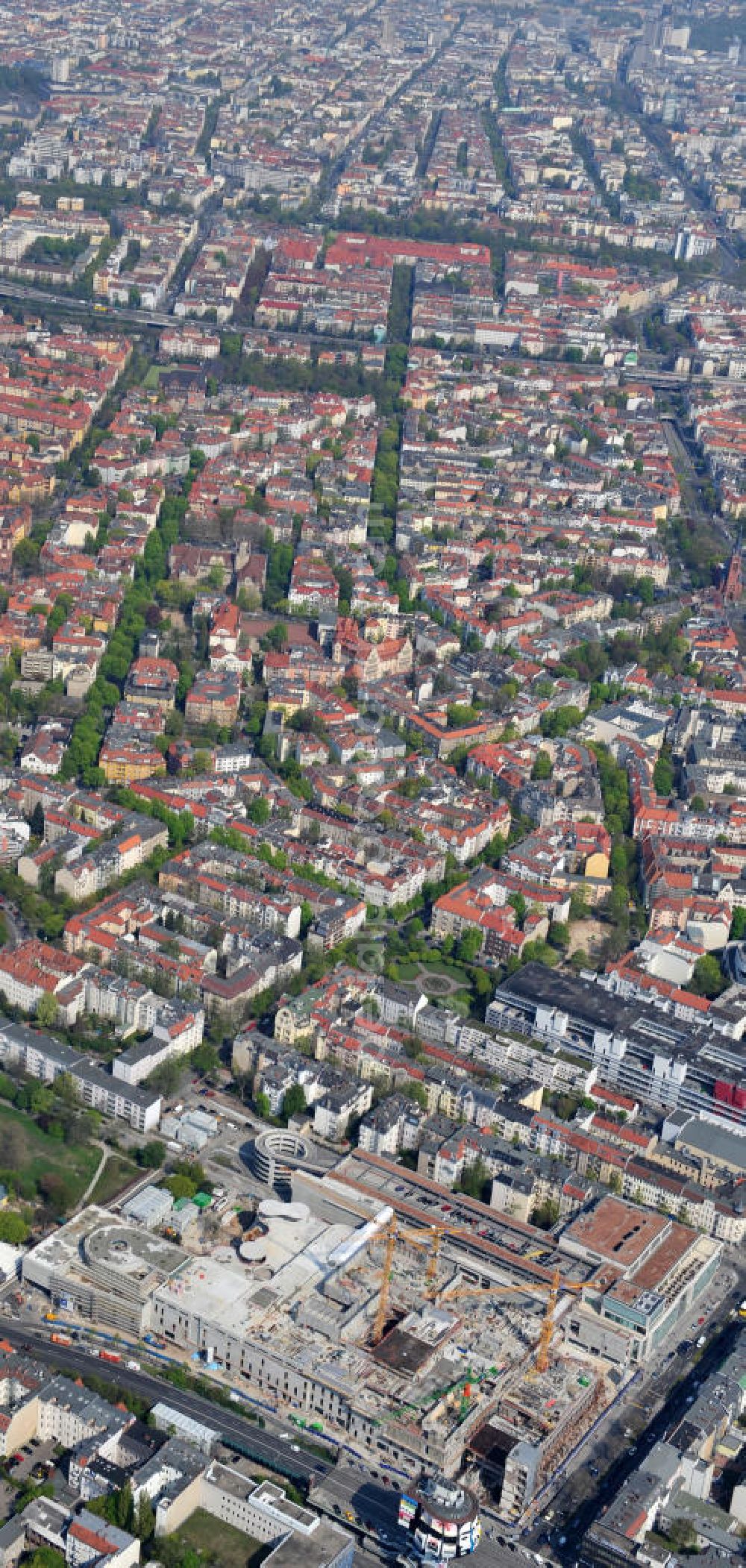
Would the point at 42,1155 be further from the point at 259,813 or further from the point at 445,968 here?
the point at 259,813

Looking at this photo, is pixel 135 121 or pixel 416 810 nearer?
pixel 416 810

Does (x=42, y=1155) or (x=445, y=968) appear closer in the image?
(x=42, y=1155)

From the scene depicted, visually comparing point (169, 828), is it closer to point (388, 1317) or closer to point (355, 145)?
point (388, 1317)

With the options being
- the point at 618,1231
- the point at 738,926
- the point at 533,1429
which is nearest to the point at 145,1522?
the point at 533,1429

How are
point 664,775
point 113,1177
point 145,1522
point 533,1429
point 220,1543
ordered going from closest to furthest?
1. point 145,1522
2. point 220,1543
3. point 533,1429
4. point 113,1177
5. point 664,775

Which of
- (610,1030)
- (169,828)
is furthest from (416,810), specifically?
(610,1030)

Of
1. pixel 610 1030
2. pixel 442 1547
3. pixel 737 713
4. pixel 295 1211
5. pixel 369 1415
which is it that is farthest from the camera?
pixel 737 713

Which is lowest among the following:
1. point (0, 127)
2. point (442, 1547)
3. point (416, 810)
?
point (442, 1547)

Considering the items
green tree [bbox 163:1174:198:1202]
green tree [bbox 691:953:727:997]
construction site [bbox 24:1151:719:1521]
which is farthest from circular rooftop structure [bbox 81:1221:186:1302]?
green tree [bbox 691:953:727:997]

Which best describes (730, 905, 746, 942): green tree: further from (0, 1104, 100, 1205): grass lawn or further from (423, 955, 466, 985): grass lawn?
(0, 1104, 100, 1205): grass lawn
